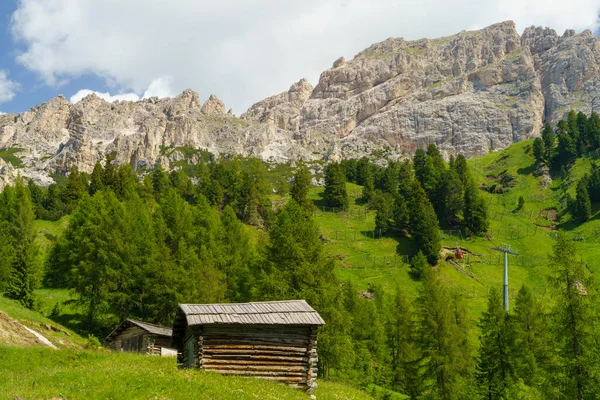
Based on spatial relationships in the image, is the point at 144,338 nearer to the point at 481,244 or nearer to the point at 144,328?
the point at 144,328

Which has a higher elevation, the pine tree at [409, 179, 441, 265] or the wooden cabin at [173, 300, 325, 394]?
the pine tree at [409, 179, 441, 265]

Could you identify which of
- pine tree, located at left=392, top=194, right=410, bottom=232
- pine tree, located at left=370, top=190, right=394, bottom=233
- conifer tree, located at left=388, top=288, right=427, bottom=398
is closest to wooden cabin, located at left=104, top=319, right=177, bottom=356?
conifer tree, located at left=388, top=288, right=427, bottom=398

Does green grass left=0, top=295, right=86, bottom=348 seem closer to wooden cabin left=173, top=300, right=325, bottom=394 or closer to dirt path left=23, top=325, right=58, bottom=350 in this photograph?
dirt path left=23, top=325, right=58, bottom=350

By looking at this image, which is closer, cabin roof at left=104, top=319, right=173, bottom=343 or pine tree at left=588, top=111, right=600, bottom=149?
cabin roof at left=104, top=319, right=173, bottom=343

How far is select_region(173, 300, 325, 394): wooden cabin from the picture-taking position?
21.7 m

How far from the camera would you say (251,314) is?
22.4 m

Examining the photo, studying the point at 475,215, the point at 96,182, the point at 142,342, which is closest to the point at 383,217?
the point at 475,215

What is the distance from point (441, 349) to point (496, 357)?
13.4 feet

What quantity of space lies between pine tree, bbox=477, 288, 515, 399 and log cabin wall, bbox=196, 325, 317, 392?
19542 millimetres

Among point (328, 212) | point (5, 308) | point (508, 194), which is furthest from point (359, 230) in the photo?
point (5, 308)

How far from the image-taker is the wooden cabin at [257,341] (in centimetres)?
2173

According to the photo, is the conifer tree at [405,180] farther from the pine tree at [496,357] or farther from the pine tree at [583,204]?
the pine tree at [496,357]

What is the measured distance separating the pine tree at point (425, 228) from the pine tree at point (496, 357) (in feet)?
133

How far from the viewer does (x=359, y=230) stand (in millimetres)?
92438
